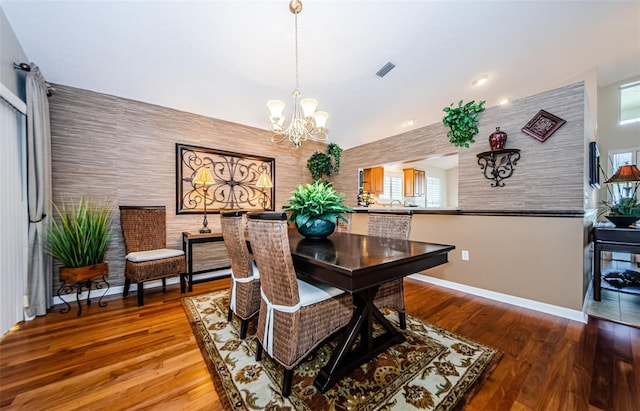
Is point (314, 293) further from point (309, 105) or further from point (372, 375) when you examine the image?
point (309, 105)

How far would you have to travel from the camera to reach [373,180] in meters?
5.04

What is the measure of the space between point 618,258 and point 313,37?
6.14m

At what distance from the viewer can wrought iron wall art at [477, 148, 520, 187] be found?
2535 mm

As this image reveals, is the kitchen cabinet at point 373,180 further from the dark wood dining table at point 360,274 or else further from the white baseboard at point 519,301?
the dark wood dining table at point 360,274

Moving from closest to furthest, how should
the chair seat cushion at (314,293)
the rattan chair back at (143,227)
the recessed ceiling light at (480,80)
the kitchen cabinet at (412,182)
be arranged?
the chair seat cushion at (314,293) → the rattan chair back at (143,227) → the recessed ceiling light at (480,80) → the kitchen cabinet at (412,182)

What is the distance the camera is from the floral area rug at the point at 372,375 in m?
A: 1.25

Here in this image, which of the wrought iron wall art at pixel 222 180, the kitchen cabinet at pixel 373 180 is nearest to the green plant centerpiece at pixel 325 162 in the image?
the kitchen cabinet at pixel 373 180

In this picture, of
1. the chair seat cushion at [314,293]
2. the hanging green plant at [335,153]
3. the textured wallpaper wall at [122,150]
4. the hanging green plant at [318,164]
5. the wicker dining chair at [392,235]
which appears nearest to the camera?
the chair seat cushion at [314,293]

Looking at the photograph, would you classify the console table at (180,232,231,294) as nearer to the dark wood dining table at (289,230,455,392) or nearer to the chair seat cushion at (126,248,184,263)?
the chair seat cushion at (126,248,184,263)

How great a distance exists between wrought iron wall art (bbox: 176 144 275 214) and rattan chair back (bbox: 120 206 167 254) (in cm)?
32

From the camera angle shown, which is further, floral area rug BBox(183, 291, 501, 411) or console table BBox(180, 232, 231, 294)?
console table BBox(180, 232, 231, 294)

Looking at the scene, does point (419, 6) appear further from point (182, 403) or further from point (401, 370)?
point (182, 403)

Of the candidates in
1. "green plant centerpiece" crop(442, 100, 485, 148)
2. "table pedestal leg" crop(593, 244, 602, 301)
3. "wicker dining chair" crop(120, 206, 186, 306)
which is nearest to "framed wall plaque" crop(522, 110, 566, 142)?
"green plant centerpiece" crop(442, 100, 485, 148)

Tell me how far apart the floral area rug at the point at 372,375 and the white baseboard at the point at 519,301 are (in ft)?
3.74
